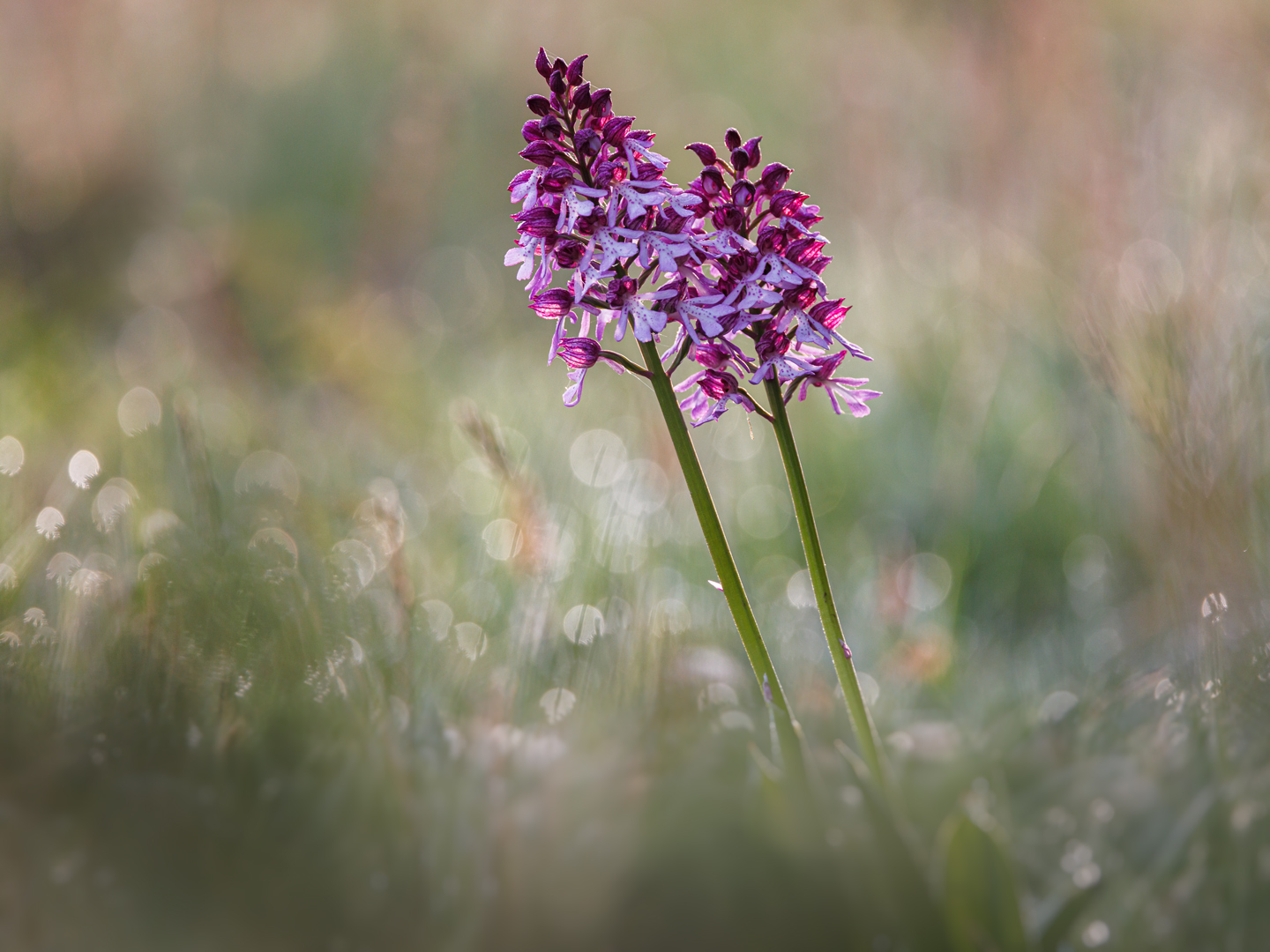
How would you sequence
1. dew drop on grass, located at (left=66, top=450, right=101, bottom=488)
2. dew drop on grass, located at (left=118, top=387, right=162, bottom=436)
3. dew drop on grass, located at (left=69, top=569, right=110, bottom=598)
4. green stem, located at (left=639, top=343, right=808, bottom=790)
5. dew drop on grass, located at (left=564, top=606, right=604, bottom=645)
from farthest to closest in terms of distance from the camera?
1. dew drop on grass, located at (left=118, top=387, right=162, bottom=436)
2. dew drop on grass, located at (left=66, top=450, right=101, bottom=488)
3. dew drop on grass, located at (left=564, top=606, right=604, bottom=645)
4. dew drop on grass, located at (left=69, top=569, right=110, bottom=598)
5. green stem, located at (left=639, top=343, right=808, bottom=790)

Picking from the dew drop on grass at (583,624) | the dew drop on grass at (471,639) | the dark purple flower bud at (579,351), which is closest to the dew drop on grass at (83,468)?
the dew drop on grass at (471,639)

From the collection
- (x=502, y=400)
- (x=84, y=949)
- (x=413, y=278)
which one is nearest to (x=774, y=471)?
(x=502, y=400)

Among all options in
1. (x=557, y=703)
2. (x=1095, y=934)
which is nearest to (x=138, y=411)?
(x=557, y=703)

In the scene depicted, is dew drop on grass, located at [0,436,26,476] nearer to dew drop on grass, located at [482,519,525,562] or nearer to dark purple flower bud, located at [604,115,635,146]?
dew drop on grass, located at [482,519,525,562]

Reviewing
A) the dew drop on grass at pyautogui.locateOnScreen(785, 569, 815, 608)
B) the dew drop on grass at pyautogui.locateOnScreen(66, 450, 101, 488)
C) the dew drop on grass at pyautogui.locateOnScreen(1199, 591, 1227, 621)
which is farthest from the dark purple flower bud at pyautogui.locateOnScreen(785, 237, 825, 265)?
the dew drop on grass at pyautogui.locateOnScreen(66, 450, 101, 488)

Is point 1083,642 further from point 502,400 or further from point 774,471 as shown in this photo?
point 502,400

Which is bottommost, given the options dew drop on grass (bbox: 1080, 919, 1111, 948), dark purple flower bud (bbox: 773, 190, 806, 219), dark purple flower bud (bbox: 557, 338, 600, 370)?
dew drop on grass (bbox: 1080, 919, 1111, 948)

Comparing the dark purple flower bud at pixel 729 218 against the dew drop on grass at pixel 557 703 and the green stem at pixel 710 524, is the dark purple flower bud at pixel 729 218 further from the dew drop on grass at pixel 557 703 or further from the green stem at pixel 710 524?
the dew drop on grass at pixel 557 703
